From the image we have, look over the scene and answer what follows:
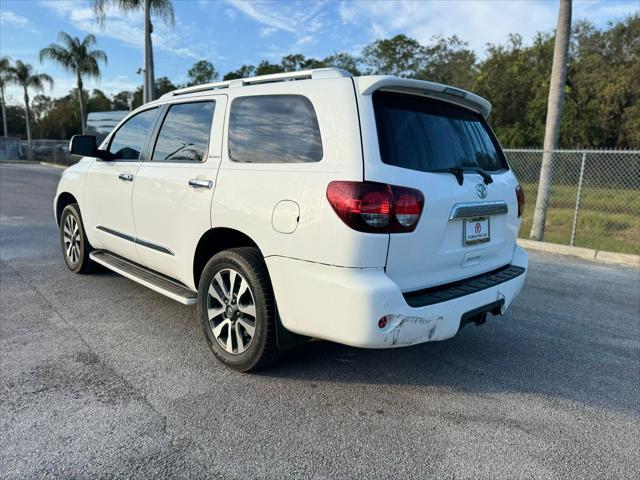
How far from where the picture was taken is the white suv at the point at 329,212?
262cm

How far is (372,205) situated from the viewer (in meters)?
2.58

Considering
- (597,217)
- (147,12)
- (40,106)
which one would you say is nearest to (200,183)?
(597,217)

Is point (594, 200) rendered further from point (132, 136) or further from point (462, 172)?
point (132, 136)

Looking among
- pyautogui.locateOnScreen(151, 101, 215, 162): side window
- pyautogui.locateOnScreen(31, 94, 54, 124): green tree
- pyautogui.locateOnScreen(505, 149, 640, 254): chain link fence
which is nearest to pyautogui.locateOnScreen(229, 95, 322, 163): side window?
pyautogui.locateOnScreen(151, 101, 215, 162): side window

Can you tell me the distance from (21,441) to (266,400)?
1300 millimetres

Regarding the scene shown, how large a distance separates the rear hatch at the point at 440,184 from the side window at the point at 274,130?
0.39m

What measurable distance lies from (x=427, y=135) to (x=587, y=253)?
638 cm

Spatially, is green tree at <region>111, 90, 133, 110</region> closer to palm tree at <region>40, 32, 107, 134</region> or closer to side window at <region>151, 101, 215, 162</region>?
palm tree at <region>40, 32, 107, 134</region>

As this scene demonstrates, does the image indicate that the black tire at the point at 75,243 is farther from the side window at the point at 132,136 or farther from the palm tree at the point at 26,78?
the palm tree at the point at 26,78

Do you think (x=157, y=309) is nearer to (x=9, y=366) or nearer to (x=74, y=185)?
(x=9, y=366)

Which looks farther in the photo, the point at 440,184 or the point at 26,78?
the point at 26,78

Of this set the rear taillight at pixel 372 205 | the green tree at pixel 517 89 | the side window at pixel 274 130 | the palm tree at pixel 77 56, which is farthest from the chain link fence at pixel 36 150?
the rear taillight at pixel 372 205

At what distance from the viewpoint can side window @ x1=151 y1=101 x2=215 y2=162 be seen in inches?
142

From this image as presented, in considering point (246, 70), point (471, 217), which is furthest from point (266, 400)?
point (246, 70)
